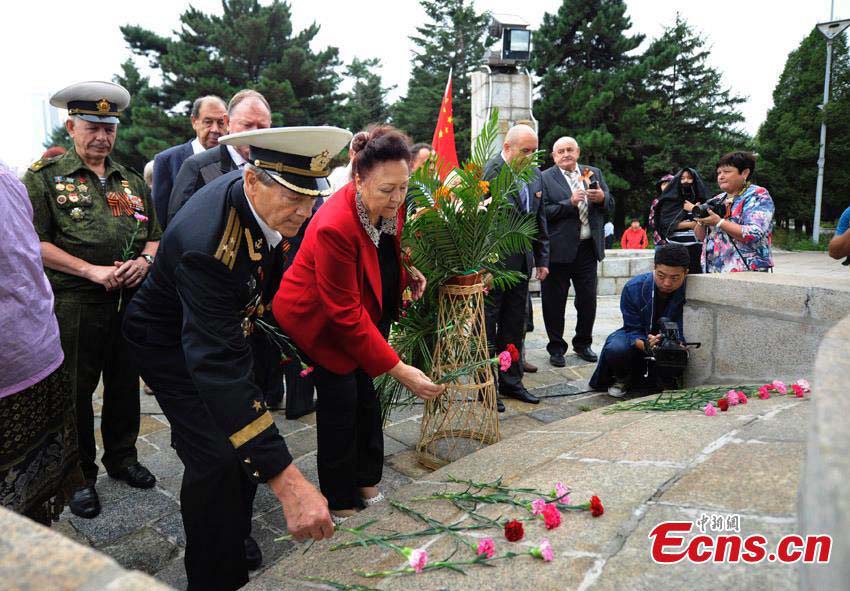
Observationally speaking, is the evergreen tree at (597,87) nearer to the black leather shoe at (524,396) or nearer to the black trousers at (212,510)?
the black leather shoe at (524,396)

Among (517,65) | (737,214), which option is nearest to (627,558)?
(737,214)

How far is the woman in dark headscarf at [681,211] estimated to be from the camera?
198 inches

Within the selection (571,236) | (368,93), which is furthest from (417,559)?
(368,93)

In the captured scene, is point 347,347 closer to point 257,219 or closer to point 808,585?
point 257,219

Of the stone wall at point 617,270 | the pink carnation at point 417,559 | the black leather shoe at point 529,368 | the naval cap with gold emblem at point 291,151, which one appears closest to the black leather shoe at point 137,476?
the pink carnation at point 417,559

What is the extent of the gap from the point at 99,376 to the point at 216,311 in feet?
5.31

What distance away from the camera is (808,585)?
3.10 ft

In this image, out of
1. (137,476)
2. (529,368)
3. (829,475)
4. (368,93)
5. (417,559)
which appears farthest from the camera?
(368,93)

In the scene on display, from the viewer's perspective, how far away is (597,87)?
25.6 metres

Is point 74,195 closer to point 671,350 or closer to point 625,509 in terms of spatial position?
point 625,509

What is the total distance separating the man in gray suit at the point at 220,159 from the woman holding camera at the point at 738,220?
3.02 m

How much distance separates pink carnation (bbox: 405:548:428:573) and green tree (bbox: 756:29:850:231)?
3020cm

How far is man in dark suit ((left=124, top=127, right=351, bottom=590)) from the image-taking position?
1.66 m

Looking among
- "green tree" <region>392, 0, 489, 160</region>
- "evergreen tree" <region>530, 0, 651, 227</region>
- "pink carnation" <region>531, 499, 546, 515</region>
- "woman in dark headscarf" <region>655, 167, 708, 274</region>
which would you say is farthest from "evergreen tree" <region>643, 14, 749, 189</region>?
"pink carnation" <region>531, 499, 546, 515</region>
